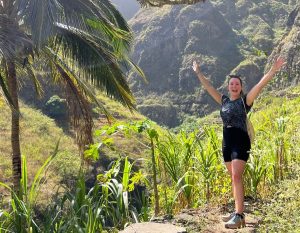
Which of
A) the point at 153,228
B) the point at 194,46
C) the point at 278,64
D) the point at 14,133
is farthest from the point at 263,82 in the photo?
the point at 194,46

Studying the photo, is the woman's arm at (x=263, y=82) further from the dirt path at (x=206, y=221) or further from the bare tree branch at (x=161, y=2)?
the bare tree branch at (x=161, y=2)

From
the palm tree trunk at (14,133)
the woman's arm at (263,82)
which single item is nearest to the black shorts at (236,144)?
the woman's arm at (263,82)

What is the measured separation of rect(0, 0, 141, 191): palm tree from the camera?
5.99m

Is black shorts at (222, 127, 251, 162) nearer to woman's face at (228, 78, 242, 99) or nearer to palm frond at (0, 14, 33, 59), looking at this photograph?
woman's face at (228, 78, 242, 99)

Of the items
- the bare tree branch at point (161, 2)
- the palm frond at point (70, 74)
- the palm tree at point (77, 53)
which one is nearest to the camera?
the palm tree at point (77, 53)

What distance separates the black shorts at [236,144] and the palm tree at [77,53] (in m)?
3.01

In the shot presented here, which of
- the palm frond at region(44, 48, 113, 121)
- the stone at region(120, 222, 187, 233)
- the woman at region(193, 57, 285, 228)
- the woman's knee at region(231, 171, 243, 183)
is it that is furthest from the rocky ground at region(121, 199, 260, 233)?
the palm frond at region(44, 48, 113, 121)

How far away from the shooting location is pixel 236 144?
3629mm

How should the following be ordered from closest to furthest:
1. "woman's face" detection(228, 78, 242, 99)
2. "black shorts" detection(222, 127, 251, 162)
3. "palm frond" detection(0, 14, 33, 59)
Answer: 1. "black shorts" detection(222, 127, 251, 162)
2. "woman's face" detection(228, 78, 242, 99)
3. "palm frond" detection(0, 14, 33, 59)

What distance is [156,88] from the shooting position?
86.8 metres

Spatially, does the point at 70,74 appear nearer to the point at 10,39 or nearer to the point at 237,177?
the point at 10,39

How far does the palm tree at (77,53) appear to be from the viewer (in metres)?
5.99

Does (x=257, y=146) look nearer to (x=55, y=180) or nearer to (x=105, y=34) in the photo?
(x=105, y=34)

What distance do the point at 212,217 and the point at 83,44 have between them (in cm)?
426
